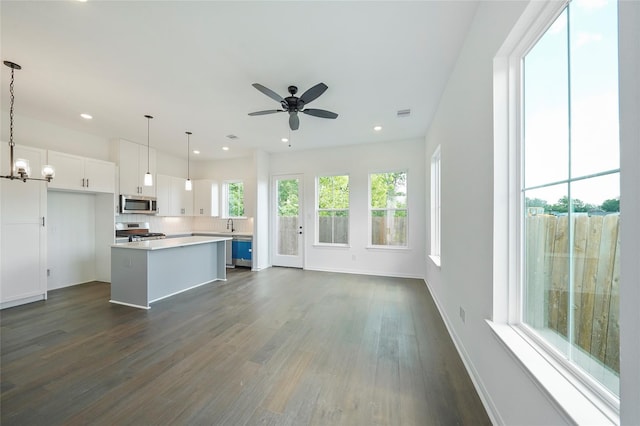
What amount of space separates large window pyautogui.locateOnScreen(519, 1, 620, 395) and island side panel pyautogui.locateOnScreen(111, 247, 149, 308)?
4402 millimetres

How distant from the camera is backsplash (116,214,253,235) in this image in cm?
604

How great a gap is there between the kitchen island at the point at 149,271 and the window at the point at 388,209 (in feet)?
11.7

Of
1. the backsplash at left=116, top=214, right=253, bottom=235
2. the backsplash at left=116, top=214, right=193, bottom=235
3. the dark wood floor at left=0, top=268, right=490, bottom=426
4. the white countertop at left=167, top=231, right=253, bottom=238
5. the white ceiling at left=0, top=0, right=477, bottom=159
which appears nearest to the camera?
the dark wood floor at left=0, top=268, right=490, bottom=426

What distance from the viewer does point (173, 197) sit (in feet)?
20.4

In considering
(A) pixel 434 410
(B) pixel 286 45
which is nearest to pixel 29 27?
(B) pixel 286 45

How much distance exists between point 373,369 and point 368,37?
292 centimetres

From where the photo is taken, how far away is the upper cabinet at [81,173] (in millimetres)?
4020

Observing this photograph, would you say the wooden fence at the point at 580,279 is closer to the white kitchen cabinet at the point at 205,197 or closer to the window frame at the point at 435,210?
the window frame at the point at 435,210

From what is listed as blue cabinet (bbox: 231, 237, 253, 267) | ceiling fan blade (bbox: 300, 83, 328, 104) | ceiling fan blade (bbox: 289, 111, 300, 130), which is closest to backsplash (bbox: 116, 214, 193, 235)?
blue cabinet (bbox: 231, 237, 253, 267)

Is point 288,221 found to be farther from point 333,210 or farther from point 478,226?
point 478,226

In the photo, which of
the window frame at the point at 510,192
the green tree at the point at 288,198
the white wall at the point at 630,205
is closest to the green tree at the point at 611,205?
the white wall at the point at 630,205

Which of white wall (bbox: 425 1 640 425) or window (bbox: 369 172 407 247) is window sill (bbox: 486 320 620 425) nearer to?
white wall (bbox: 425 1 640 425)

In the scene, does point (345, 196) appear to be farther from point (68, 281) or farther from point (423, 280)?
point (68, 281)

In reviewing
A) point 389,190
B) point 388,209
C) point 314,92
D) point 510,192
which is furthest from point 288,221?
point 510,192
